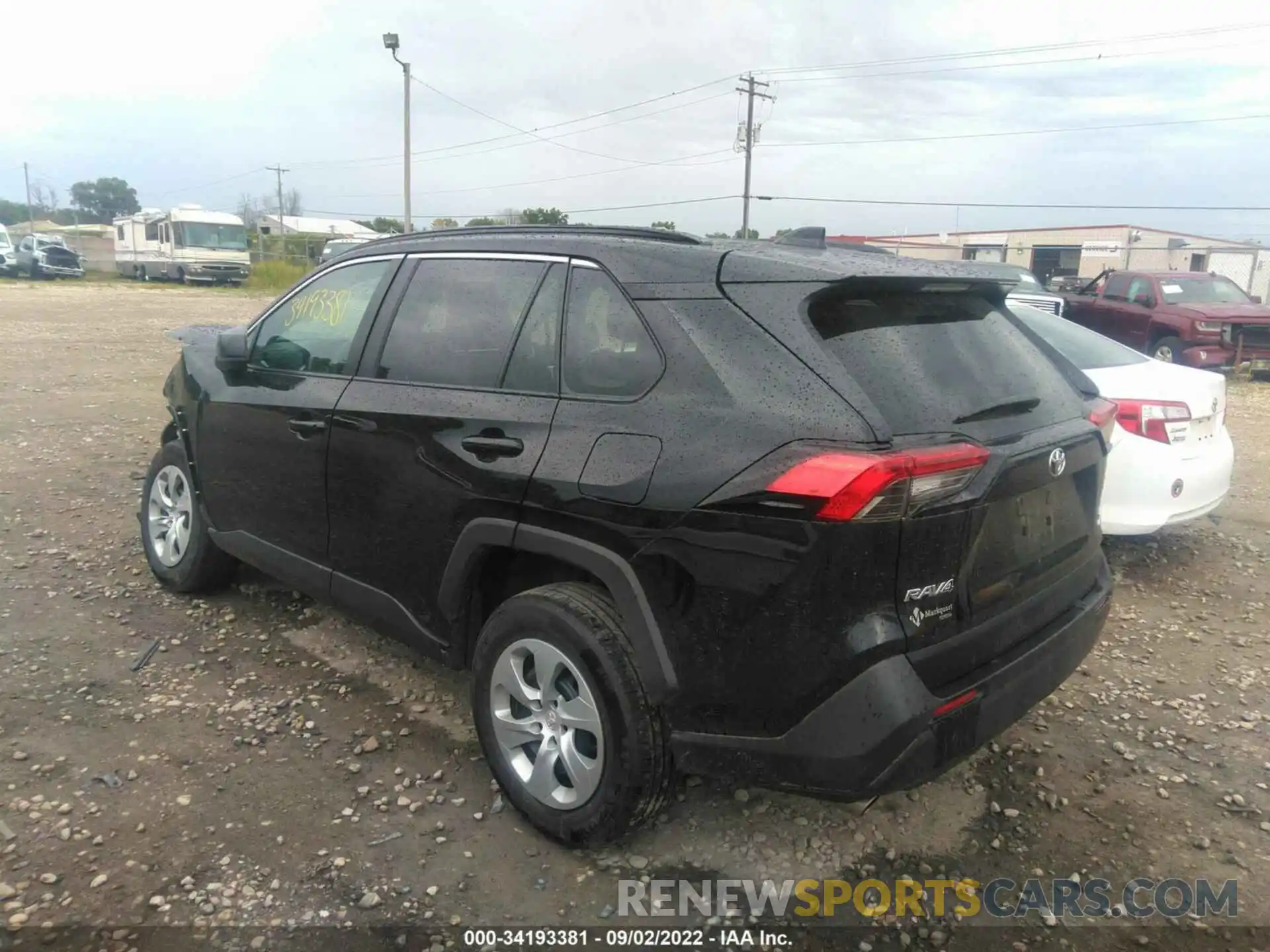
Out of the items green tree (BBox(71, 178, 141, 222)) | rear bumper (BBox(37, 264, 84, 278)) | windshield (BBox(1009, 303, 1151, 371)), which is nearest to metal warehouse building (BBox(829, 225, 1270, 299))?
windshield (BBox(1009, 303, 1151, 371))

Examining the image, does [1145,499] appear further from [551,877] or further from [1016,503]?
[551,877]

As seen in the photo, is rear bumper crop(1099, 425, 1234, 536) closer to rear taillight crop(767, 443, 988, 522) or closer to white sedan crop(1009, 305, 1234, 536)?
white sedan crop(1009, 305, 1234, 536)

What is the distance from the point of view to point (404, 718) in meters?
3.62

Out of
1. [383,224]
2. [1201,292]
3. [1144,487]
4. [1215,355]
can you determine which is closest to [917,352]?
[1144,487]

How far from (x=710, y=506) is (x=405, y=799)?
5.13ft

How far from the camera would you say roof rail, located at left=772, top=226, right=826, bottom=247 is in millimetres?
3062

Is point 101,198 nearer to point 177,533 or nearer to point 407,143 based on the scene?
point 407,143

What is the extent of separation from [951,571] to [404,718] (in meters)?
2.21

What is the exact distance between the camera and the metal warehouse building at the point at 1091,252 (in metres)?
30.5

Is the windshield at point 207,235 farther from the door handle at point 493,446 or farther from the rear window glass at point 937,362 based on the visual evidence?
the rear window glass at point 937,362

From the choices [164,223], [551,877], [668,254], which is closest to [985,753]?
[551,877]

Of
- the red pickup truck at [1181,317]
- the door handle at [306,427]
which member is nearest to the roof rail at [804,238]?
the door handle at [306,427]

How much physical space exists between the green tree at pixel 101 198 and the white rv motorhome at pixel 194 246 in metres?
64.9

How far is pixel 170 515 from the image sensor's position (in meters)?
4.72
